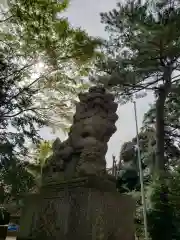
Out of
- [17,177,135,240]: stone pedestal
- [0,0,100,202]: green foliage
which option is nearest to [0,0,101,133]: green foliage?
[0,0,100,202]: green foliage

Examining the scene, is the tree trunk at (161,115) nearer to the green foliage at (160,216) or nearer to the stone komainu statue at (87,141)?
the green foliage at (160,216)

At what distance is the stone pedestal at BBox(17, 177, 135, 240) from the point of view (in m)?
3.67

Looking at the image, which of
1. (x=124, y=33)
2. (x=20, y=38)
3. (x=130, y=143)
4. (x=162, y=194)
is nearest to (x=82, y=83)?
(x=20, y=38)

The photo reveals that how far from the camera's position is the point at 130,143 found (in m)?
15.9

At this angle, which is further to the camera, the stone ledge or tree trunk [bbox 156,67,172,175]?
tree trunk [bbox 156,67,172,175]

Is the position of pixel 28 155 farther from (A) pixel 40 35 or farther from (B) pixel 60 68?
(A) pixel 40 35

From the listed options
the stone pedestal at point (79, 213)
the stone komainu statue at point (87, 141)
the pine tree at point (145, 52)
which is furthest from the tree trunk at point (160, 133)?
the stone pedestal at point (79, 213)

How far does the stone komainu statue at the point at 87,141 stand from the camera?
4.30 m

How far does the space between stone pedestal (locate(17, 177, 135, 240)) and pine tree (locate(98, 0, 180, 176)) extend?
6069mm

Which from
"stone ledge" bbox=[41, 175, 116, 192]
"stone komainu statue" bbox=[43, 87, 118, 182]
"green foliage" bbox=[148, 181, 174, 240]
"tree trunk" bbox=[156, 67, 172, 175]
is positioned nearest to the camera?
"stone ledge" bbox=[41, 175, 116, 192]

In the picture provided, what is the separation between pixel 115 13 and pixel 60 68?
15.0 ft

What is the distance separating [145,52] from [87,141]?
23.7 ft

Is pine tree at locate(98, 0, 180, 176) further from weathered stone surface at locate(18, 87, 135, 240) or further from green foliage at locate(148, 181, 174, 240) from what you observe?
weathered stone surface at locate(18, 87, 135, 240)

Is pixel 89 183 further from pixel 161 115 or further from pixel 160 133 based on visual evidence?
pixel 161 115
